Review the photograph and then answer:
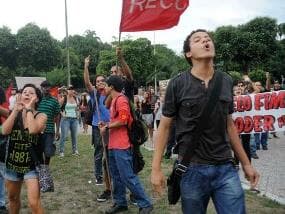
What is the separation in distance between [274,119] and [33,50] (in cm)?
5560

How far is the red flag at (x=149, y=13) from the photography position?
6883 mm

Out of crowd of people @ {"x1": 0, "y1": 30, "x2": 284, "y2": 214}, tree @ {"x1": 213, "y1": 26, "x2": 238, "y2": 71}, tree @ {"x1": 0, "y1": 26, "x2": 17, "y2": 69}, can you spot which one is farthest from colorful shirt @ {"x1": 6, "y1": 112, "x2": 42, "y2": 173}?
tree @ {"x1": 0, "y1": 26, "x2": 17, "y2": 69}

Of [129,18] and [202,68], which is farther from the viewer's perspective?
[129,18]

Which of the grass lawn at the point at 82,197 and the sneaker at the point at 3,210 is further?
the grass lawn at the point at 82,197

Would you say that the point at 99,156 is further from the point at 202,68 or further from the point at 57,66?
the point at 57,66

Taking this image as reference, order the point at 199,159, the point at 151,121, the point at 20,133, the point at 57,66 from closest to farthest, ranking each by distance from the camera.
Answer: the point at 199,159, the point at 20,133, the point at 151,121, the point at 57,66

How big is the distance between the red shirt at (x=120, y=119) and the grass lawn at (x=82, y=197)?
1.02m

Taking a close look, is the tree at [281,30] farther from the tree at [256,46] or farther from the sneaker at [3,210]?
the sneaker at [3,210]

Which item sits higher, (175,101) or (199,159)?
(175,101)

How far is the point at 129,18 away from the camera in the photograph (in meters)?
6.94

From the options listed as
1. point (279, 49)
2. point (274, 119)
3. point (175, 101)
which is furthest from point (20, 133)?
point (279, 49)

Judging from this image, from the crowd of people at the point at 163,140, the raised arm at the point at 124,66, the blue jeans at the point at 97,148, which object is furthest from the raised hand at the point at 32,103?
the blue jeans at the point at 97,148

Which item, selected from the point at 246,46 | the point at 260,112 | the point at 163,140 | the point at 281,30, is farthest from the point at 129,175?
the point at 281,30

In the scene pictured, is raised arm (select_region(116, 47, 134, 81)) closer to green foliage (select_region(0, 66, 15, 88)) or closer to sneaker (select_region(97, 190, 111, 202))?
sneaker (select_region(97, 190, 111, 202))
